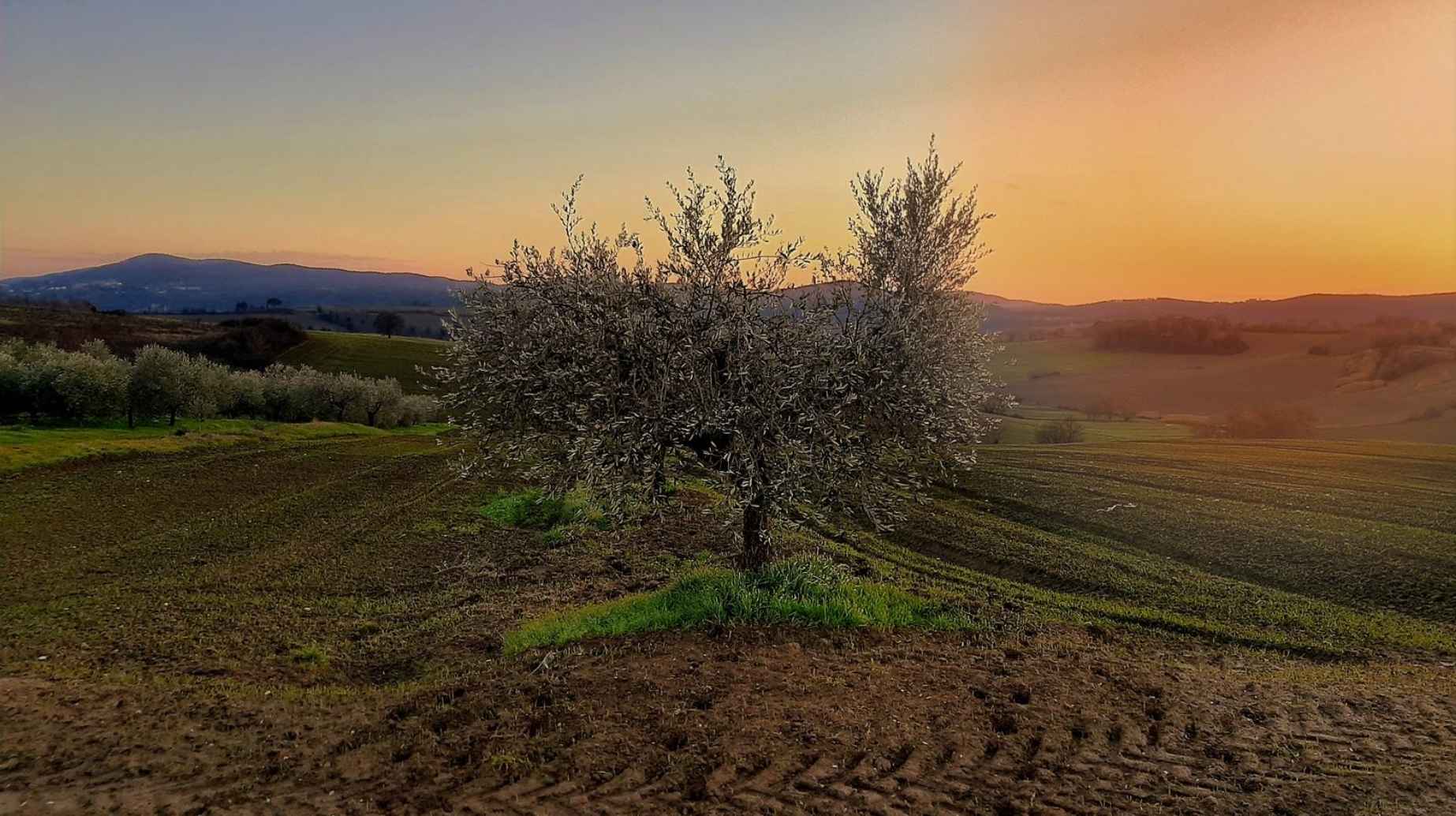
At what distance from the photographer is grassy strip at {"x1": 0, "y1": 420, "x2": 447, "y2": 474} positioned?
38.1 meters

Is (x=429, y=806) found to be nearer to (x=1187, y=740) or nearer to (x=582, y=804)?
(x=582, y=804)

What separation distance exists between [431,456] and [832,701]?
134 ft

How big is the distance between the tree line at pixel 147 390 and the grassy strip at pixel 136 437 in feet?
5.72

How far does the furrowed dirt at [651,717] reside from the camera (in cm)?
827

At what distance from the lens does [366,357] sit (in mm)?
111875

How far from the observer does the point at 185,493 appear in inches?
1257

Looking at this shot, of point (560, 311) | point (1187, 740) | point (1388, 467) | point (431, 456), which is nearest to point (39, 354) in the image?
point (431, 456)

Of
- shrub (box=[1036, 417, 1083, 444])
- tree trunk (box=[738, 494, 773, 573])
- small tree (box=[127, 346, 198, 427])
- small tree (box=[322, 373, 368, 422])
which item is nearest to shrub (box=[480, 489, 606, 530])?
tree trunk (box=[738, 494, 773, 573])

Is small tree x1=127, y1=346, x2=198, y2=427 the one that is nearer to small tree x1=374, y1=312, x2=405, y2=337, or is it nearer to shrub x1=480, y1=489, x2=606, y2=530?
shrub x1=480, y1=489, x2=606, y2=530

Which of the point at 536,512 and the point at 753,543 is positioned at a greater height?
the point at 753,543

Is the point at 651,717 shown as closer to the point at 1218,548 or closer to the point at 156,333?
the point at 1218,548

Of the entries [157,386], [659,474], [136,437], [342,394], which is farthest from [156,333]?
[659,474]

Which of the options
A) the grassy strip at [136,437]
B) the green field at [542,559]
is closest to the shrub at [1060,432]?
the green field at [542,559]

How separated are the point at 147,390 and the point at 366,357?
5900 cm
